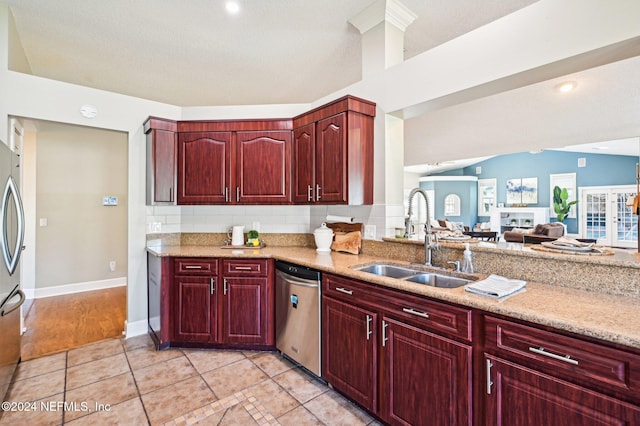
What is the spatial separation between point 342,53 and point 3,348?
362 centimetres

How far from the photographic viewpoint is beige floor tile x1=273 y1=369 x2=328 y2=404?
2156 mm

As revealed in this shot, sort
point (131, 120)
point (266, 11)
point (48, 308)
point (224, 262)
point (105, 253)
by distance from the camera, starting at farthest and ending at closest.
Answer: point (105, 253)
point (48, 308)
point (131, 120)
point (224, 262)
point (266, 11)

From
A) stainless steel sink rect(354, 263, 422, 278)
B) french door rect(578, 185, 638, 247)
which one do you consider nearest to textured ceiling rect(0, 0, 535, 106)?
stainless steel sink rect(354, 263, 422, 278)

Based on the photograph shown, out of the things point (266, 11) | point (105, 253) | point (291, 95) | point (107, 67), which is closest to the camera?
point (266, 11)

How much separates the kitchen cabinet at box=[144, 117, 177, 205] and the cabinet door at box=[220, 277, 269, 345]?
110 centimetres

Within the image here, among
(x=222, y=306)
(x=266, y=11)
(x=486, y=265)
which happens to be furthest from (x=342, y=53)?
(x=222, y=306)

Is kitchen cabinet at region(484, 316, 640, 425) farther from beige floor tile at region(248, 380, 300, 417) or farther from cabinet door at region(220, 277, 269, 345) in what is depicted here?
cabinet door at region(220, 277, 269, 345)

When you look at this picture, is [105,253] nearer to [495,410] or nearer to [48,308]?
[48,308]

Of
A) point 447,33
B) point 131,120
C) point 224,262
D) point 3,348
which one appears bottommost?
point 3,348

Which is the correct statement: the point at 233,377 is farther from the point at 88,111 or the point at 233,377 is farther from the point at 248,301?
the point at 88,111

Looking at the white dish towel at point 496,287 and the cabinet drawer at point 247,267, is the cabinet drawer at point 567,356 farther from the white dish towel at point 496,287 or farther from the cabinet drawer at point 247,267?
the cabinet drawer at point 247,267

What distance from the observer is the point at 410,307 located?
1.66 metres

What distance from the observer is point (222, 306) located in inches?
109

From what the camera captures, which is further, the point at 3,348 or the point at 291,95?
the point at 291,95
